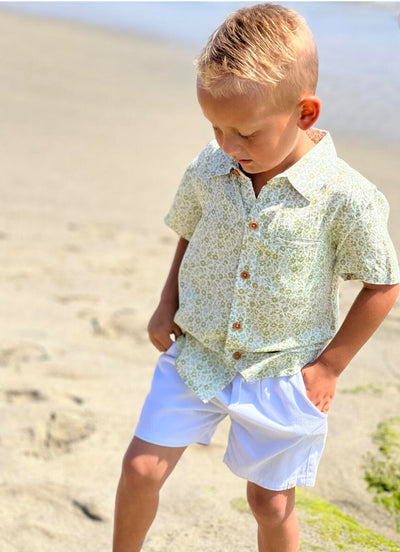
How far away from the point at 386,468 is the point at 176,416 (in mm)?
1017

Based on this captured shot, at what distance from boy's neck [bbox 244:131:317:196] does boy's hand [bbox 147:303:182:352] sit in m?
0.44

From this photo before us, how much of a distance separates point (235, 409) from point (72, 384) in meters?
1.44

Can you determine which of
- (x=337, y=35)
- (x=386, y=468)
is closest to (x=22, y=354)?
(x=386, y=468)

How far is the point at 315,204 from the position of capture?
1809 millimetres

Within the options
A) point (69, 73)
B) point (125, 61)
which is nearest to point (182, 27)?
point (125, 61)

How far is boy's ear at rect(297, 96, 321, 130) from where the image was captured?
1.73m

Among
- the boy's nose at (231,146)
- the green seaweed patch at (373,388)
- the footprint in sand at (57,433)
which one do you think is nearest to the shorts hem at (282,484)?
the boy's nose at (231,146)

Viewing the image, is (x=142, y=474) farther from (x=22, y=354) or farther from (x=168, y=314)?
(x=22, y=354)

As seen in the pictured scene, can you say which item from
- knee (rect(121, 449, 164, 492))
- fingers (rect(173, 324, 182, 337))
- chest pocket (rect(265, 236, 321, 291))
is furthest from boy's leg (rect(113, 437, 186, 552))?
chest pocket (rect(265, 236, 321, 291))

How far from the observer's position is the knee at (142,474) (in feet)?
6.40

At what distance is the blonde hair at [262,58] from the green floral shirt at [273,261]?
205 millimetres

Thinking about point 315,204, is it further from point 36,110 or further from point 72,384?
point 36,110

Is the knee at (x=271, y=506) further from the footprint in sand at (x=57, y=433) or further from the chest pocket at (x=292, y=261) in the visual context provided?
the footprint in sand at (x=57, y=433)

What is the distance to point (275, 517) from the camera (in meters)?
1.94
